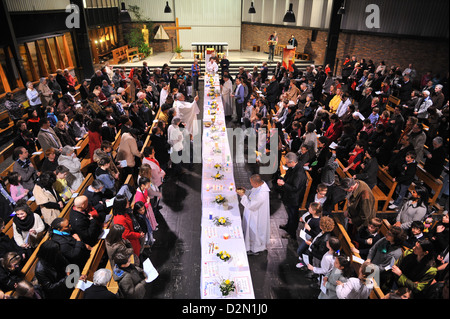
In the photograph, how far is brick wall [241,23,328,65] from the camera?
58.3 ft

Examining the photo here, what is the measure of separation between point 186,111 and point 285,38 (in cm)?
1383

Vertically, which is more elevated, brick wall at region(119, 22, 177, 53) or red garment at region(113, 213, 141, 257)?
brick wall at region(119, 22, 177, 53)

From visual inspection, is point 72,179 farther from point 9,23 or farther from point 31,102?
point 9,23

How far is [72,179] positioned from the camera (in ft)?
19.0

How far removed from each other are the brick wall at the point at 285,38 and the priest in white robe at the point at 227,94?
8.95 metres

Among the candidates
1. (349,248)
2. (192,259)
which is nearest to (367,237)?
(349,248)

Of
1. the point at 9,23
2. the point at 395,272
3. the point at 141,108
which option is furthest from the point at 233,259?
the point at 9,23

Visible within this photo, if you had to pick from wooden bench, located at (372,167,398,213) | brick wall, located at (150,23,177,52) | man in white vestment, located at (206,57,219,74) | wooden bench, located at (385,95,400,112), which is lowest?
wooden bench, located at (372,167,398,213)

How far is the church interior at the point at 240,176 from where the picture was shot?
3.69 m

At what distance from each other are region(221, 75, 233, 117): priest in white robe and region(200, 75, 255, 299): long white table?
460 centimetres

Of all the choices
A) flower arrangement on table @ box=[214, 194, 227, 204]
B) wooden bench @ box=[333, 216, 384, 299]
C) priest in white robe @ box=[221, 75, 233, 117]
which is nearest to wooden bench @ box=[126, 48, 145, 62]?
priest in white robe @ box=[221, 75, 233, 117]

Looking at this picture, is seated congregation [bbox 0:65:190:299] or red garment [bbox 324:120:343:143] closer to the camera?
seated congregation [bbox 0:65:190:299]

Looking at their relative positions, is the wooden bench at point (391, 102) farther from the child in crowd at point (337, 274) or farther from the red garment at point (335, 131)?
the child in crowd at point (337, 274)

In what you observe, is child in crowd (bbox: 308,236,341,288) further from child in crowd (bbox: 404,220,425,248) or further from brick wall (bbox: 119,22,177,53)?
brick wall (bbox: 119,22,177,53)
